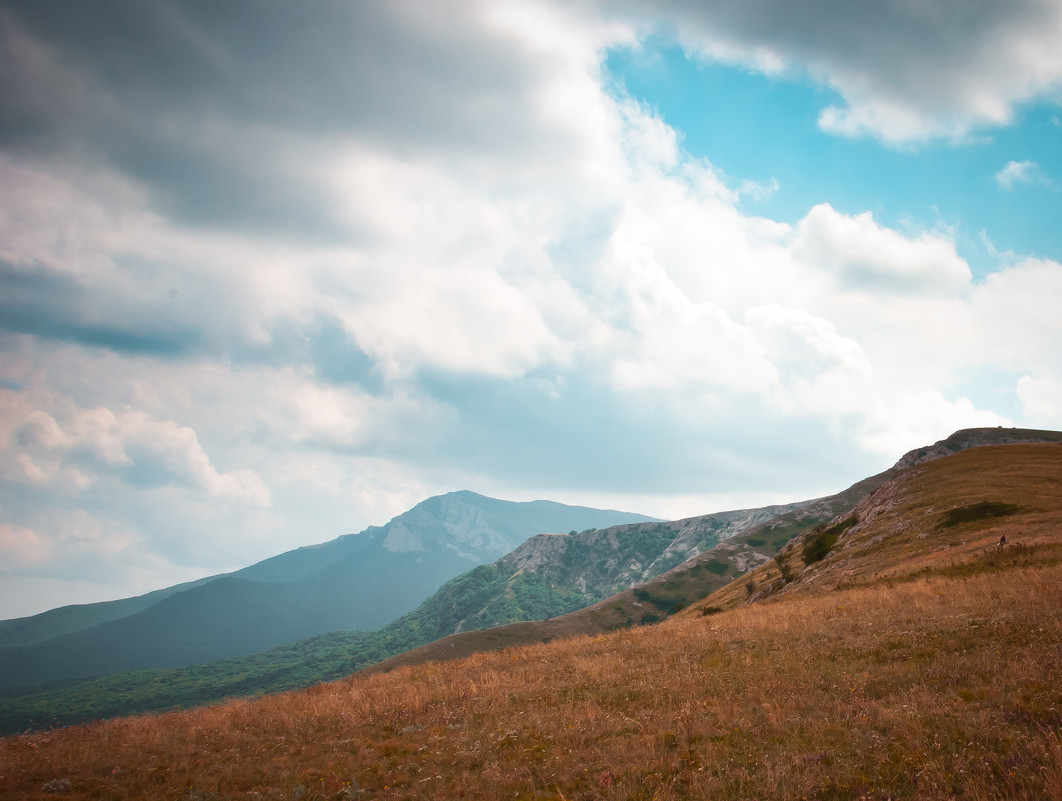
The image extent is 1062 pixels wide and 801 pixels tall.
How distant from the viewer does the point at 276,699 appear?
22.5 m

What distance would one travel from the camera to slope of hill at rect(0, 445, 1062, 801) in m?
9.96

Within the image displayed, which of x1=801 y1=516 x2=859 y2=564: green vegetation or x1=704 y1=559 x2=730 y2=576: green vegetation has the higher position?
x1=801 y1=516 x2=859 y2=564: green vegetation

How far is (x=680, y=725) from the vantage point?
1331 centimetres

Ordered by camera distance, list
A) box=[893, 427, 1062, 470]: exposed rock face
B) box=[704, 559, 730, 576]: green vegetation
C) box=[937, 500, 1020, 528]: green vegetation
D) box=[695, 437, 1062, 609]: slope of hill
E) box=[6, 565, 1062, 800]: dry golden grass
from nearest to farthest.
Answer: box=[6, 565, 1062, 800]: dry golden grass, box=[695, 437, 1062, 609]: slope of hill, box=[937, 500, 1020, 528]: green vegetation, box=[893, 427, 1062, 470]: exposed rock face, box=[704, 559, 730, 576]: green vegetation

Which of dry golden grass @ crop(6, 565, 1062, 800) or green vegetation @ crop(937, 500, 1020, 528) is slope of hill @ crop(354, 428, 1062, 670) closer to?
green vegetation @ crop(937, 500, 1020, 528)

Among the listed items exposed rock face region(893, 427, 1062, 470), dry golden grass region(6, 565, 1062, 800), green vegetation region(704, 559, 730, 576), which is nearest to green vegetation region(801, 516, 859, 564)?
dry golden grass region(6, 565, 1062, 800)

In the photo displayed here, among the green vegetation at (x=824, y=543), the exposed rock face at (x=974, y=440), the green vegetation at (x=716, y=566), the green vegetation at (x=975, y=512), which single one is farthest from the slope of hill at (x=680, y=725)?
the green vegetation at (x=716, y=566)

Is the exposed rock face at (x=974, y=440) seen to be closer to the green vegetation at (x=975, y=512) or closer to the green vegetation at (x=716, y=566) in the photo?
the green vegetation at (x=716, y=566)

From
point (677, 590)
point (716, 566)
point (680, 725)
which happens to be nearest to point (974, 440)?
point (716, 566)

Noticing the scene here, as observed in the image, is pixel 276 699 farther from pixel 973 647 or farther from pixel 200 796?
pixel 973 647

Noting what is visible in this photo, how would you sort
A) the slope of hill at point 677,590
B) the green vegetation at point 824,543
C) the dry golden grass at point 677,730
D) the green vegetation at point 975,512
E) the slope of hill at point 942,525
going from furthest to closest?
1. the slope of hill at point 677,590
2. the green vegetation at point 824,543
3. the green vegetation at point 975,512
4. the slope of hill at point 942,525
5. the dry golden grass at point 677,730

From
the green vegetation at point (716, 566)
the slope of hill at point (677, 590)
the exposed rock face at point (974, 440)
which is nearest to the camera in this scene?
the exposed rock face at point (974, 440)

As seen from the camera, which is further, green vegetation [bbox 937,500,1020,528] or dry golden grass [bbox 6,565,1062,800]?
green vegetation [bbox 937,500,1020,528]

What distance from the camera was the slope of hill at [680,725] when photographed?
996cm
